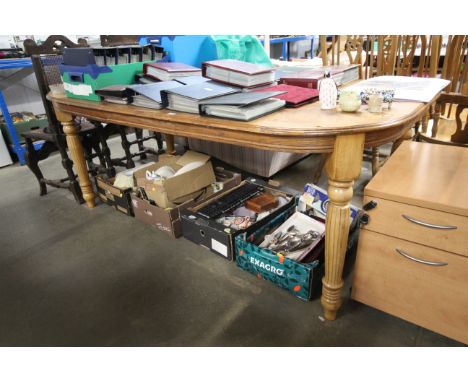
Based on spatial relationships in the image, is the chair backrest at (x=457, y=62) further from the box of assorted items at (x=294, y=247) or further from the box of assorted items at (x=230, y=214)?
the box of assorted items at (x=230, y=214)

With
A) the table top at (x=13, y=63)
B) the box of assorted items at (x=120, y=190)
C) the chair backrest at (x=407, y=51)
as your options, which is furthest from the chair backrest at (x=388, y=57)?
the table top at (x=13, y=63)

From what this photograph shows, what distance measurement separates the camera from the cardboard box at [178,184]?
5.82 feet

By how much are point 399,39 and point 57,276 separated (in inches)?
90.8

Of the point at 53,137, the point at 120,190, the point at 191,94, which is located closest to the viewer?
the point at 191,94

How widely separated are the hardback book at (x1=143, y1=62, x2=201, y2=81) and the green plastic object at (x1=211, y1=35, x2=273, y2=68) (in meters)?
0.50

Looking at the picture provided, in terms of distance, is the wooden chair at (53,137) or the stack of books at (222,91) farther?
the wooden chair at (53,137)

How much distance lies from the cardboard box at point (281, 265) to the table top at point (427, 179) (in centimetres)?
41

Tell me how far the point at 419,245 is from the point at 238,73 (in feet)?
2.88

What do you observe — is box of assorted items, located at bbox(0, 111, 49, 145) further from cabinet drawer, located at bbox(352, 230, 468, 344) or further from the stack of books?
cabinet drawer, located at bbox(352, 230, 468, 344)

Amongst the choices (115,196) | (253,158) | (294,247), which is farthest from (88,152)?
(294,247)

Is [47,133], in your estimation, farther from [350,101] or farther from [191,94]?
[350,101]

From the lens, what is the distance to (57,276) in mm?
1574

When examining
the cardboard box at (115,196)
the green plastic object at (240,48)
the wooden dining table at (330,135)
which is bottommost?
the cardboard box at (115,196)

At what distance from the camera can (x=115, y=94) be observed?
4.80 ft
